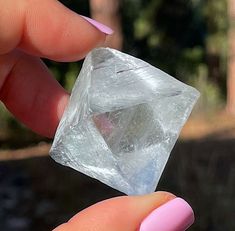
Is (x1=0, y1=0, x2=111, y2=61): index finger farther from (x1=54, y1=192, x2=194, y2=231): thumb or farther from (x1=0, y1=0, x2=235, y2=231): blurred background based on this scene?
(x1=0, y1=0, x2=235, y2=231): blurred background

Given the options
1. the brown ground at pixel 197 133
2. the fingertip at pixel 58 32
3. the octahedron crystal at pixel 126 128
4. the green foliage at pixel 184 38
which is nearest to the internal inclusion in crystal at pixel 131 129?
the octahedron crystal at pixel 126 128

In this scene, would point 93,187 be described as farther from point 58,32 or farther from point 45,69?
point 58,32

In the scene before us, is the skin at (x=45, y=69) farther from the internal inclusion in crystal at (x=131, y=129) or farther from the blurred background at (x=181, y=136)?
the blurred background at (x=181, y=136)

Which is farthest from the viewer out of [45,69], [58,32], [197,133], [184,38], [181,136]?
[184,38]

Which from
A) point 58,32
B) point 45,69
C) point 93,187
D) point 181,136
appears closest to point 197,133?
point 181,136

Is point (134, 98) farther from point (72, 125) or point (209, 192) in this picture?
point (209, 192)
